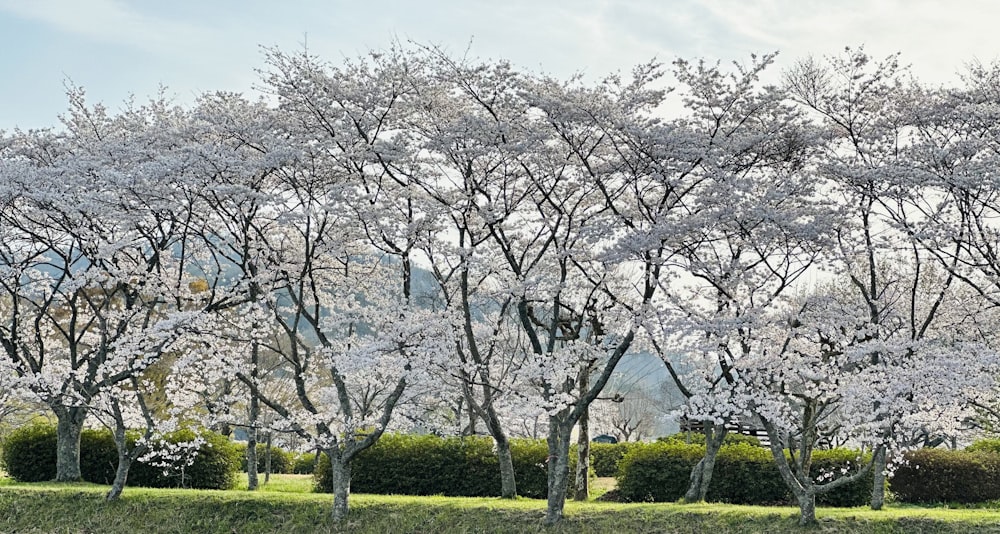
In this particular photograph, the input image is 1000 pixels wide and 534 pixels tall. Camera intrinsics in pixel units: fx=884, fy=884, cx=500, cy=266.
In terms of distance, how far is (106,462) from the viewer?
625 inches

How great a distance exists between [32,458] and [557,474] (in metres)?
10.3

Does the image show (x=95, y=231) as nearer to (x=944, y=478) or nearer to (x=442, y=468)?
(x=442, y=468)

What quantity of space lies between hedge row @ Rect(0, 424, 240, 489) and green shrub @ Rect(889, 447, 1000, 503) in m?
11.5

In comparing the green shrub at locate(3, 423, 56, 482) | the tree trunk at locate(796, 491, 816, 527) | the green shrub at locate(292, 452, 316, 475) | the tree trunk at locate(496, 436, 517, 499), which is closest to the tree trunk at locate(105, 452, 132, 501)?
the green shrub at locate(3, 423, 56, 482)

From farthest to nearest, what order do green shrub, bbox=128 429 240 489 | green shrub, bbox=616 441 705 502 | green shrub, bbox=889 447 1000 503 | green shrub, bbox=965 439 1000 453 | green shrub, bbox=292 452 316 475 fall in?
1. green shrub, bbox=292 452 316 475
2. green shrub, bbox=965 439 1000 453
3. green shrub, bbox=128 429 240 489
4. green shrub, bbox=889 447 1000 503
5. green shrub, bbox=616 441 705 502

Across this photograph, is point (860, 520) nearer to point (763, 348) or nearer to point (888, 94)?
point (763, 348)

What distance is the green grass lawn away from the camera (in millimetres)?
10812

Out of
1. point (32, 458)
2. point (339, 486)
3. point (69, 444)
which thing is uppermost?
point (69, 444)

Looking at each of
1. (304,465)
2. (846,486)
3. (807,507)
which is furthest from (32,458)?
(846,486)

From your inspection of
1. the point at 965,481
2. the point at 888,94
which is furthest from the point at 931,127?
the point at 965,481

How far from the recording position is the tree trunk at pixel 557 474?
11.2 m

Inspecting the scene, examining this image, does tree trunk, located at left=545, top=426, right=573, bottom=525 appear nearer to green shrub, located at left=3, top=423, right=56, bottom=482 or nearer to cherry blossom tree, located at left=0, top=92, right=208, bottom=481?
cherry blossom tree, located at left=0, top=92, right=208, bottom=481

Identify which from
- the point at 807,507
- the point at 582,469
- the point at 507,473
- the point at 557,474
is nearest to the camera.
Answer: the point at 807,507

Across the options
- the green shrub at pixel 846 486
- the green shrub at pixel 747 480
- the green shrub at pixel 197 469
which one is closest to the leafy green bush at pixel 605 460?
the green shrub at pixel 747 480
